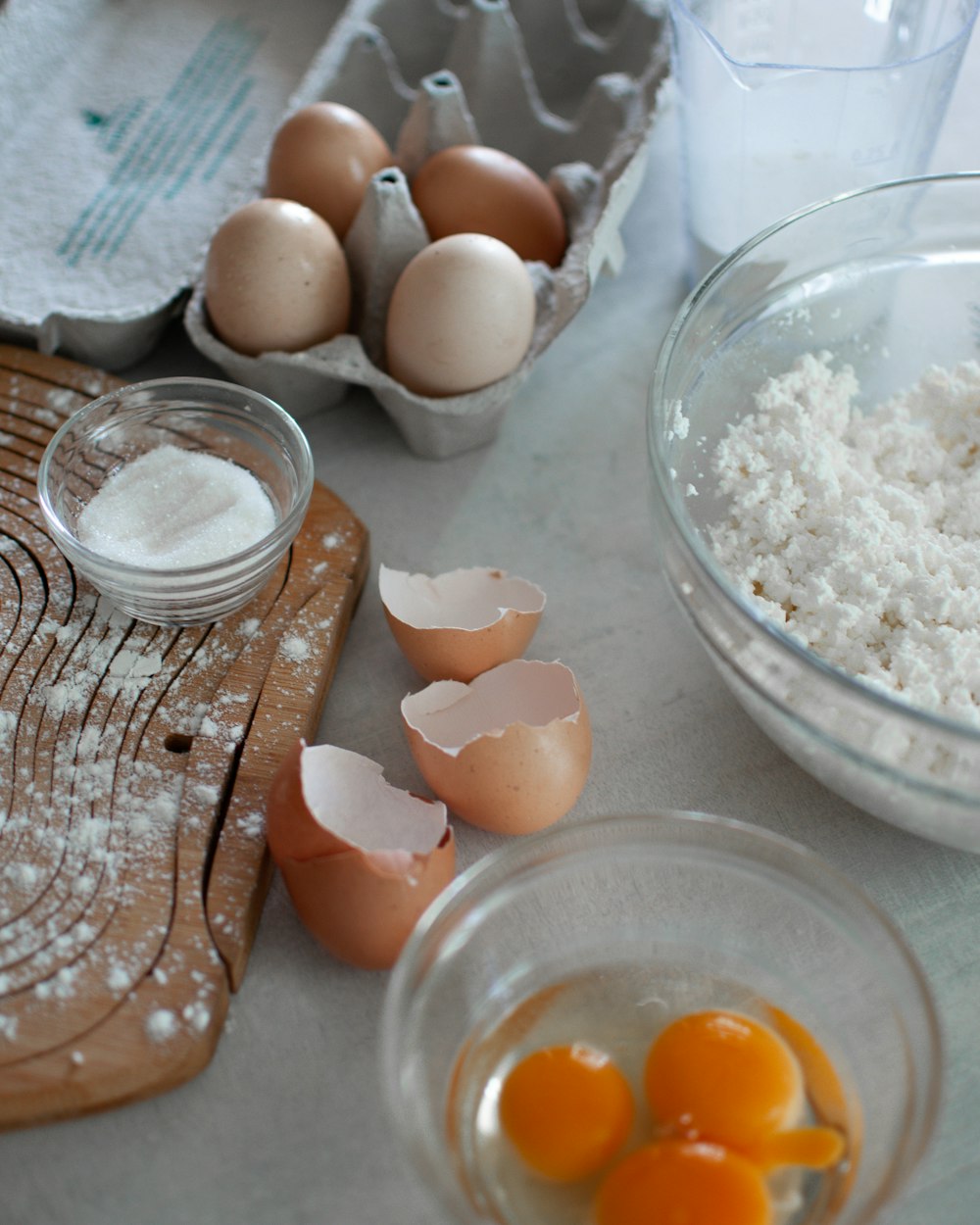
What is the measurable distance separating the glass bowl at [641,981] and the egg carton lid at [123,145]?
31.5 inches

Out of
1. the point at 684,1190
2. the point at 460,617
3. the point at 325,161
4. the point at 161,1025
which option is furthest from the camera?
the point at 325,161

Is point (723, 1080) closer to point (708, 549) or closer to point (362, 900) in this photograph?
Answer: point (362, 900)

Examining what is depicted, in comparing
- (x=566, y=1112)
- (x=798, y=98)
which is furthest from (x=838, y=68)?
(x=566, y=1112)

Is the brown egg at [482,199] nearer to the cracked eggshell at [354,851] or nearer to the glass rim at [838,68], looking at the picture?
the glass rim at [838,68]

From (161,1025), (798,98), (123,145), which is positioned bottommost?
(161,1025)

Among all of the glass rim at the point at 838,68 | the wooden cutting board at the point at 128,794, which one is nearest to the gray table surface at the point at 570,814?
the wooden cutting board at the point at 128,794

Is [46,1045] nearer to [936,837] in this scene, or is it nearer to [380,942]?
[380,942]

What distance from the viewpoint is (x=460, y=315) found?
1.18m

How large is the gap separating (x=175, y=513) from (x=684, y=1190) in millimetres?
758

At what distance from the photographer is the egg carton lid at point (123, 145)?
138 cm

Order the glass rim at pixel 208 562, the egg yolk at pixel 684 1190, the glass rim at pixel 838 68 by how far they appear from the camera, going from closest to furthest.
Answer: the egg yolk at pixel 684 1190 < the glass rim at pixel 208 562 < the glass rim at pixel 838 68

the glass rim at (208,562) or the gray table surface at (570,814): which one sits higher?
the glass rim at (208,562)

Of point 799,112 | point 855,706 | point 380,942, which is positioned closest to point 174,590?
point 380,942

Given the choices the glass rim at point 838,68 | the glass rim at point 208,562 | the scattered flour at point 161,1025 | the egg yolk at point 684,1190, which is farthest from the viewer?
the glass rim at point 838,68
